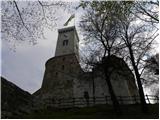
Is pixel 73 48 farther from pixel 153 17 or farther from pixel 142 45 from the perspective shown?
pixel 153 17

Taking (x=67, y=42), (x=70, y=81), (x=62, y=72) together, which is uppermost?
(x=67, y=42)

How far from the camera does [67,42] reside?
160 ft

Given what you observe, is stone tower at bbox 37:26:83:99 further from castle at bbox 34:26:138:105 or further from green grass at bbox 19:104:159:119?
green grass at bbox 19:104:159:119

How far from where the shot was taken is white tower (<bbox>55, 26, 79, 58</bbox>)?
46316 mm

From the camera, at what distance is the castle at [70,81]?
32.6 meters

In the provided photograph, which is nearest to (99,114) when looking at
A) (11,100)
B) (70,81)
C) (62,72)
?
(11,100)

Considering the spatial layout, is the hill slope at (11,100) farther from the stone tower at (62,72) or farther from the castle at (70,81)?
the stone tower at (62,72)

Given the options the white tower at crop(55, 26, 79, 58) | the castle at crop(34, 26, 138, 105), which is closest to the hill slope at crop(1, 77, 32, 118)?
the castle at crop(34, 26, 138, 105)

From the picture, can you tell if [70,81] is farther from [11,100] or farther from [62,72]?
[11,100]

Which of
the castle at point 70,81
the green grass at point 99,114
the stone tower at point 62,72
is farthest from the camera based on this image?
the stone tower at point 62,72

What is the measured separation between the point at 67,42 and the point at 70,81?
41.8 ft

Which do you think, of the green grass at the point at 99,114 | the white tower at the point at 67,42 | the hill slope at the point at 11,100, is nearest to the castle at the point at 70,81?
the white tower at the point at 67,42

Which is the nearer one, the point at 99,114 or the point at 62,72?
the point at 99,114

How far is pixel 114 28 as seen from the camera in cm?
2045
